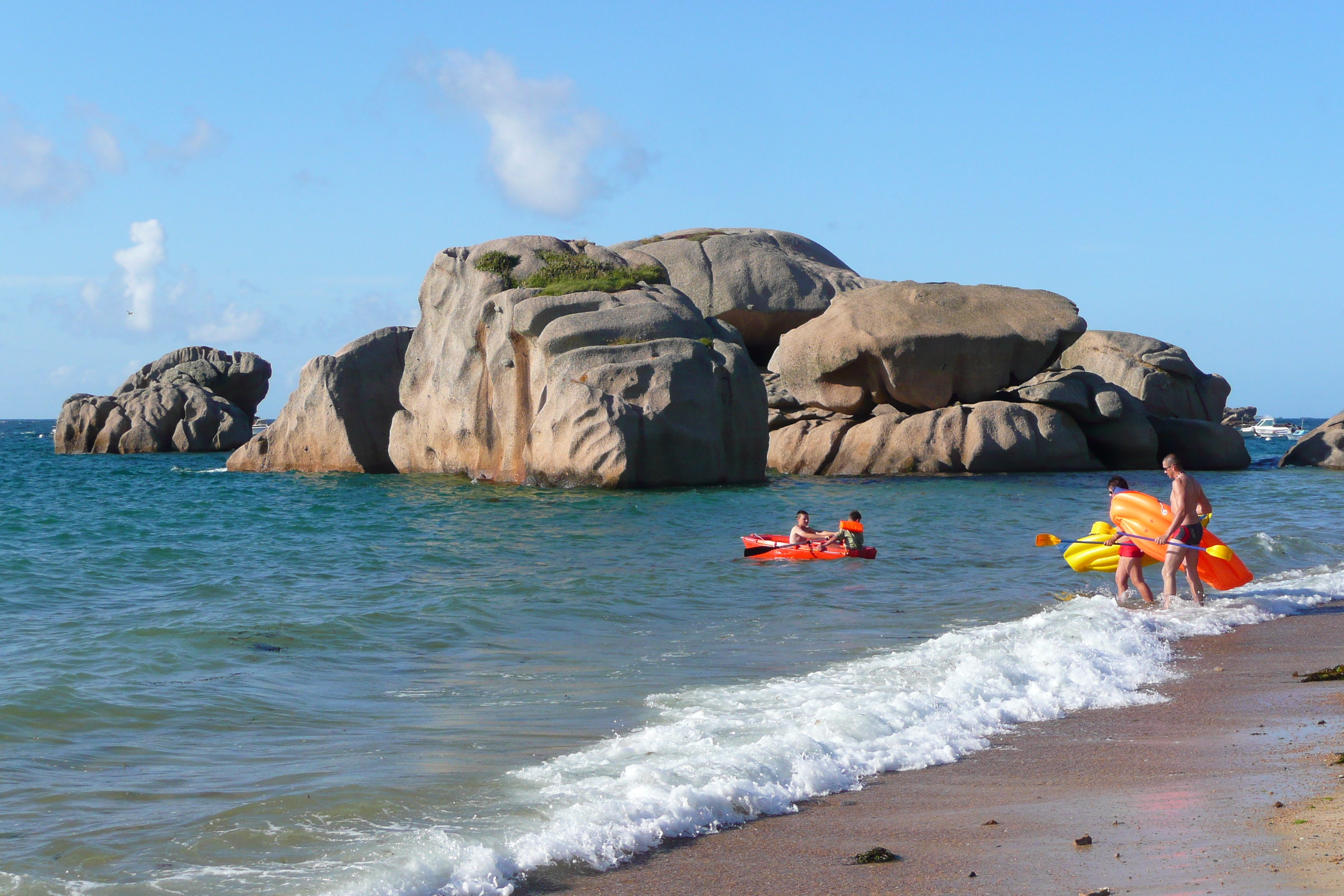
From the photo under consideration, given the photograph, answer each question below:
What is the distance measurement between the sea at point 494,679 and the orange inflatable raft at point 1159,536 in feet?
1.15

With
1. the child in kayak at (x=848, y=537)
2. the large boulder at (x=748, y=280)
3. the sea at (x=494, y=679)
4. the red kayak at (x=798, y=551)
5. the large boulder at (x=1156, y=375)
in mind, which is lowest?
the sea at (x=494, y=679)

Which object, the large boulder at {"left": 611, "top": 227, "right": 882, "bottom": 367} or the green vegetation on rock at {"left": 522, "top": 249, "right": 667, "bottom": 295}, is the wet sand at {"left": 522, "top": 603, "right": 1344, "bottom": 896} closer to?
the green vegetation on rock at {"left": 522, "top": 249, "right": 667, "bottom": 295}

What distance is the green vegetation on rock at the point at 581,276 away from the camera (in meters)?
29.8

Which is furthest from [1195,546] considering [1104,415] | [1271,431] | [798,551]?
[1271,431]

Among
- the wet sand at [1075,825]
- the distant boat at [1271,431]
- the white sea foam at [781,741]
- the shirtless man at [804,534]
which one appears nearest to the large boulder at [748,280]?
the shirtless man at [804,534]

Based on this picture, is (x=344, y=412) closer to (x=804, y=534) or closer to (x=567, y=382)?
(x=567, y=382)

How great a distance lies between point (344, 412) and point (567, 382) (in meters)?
11.7

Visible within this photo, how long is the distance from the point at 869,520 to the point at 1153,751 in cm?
1528

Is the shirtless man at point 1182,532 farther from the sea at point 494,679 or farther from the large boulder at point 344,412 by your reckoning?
the large boulder at point 344,412

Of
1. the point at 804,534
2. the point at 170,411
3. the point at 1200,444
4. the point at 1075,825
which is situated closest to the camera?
the point at 1075,825

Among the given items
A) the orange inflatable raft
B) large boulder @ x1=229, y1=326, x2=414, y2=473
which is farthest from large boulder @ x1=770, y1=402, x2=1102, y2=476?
the orange inflatable raft

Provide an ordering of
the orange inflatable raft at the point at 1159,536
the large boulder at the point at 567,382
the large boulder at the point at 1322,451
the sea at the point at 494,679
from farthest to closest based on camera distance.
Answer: the large boulder at the point at 1322,451, the large boulder at the point at 567,382, the orange inflatable raft at the point at 1159,536, the sea at the point at 494,679

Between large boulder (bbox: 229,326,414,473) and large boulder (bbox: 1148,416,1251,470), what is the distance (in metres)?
23.3

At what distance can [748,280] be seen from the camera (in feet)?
138
